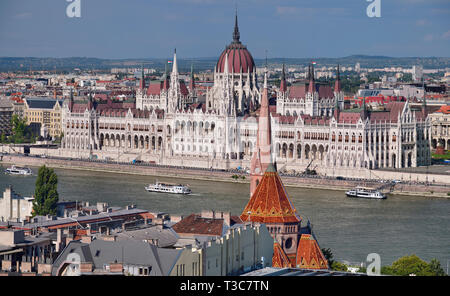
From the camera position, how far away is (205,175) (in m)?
50.8

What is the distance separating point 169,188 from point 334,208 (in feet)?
24.8

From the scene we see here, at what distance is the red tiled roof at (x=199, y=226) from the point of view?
22703 millimetres

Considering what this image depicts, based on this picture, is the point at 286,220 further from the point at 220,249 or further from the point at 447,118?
the point at 447,118

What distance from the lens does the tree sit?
2919cm

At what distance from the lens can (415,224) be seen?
115 feet

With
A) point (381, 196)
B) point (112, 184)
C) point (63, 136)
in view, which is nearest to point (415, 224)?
point (381, 196)

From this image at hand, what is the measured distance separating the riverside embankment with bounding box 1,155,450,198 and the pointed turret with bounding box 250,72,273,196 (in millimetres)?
16238

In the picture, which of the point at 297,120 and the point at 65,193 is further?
the point at 297,120

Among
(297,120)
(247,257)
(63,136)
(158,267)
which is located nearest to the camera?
(158,267)

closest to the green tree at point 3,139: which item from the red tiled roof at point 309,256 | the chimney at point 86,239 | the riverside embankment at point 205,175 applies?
the riverside embankment at point 205,175

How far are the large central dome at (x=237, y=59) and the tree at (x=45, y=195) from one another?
87.7 ft

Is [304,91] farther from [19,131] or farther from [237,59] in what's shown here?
[19,131]

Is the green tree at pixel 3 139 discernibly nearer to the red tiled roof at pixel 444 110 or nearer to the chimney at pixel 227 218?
the red tiled roof at pixel 444 110

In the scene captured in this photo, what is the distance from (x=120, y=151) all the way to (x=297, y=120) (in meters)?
10.3
